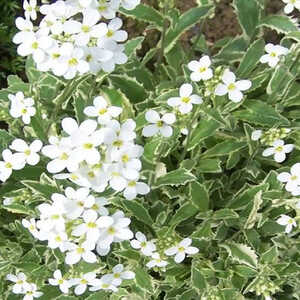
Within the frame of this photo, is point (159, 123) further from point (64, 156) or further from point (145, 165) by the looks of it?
point (64, 156)

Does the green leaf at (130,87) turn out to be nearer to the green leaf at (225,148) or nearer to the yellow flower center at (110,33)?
the green leaf at (225,148)

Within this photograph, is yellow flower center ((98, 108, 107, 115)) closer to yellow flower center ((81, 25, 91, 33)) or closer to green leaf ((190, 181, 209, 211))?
yellow flower center ((81, 25, 91, 33))

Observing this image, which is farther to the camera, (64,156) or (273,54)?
(273,54)

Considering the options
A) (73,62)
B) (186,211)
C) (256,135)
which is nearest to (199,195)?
(186,211)

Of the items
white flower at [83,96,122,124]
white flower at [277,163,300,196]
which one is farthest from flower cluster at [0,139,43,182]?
white flower at [277,163,300,196]

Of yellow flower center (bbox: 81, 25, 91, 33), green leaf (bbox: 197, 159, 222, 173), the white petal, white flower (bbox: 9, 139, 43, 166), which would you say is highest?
yellow flower center (bbox: 81, 25, 91, 33)

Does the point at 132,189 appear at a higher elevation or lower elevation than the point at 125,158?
lower
